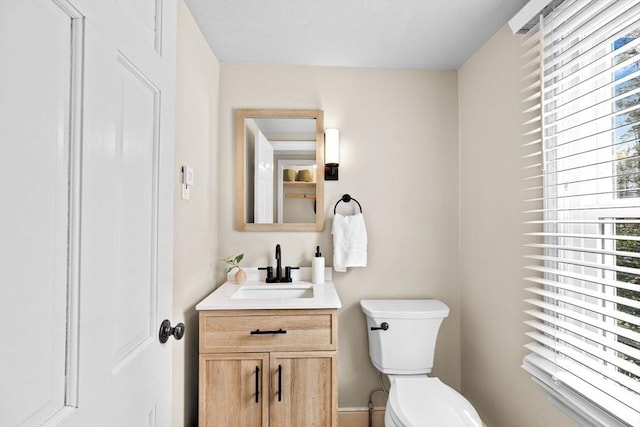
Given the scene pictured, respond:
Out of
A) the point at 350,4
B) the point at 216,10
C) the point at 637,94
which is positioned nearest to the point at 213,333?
the point at 216,10

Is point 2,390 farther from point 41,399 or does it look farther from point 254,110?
point 254,110

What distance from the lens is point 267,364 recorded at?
5.52 ft

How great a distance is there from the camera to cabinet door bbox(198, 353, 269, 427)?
166cm

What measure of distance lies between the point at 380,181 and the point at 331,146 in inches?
15.7

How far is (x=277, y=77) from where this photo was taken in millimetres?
2281

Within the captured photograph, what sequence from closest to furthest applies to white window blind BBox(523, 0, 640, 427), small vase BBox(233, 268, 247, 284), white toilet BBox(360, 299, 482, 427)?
white window blind BBox(523, 0, 640, 427)
white toilet BBox(360, 299, 482, 427)
small vase BBox(233, 268, 247, 284)

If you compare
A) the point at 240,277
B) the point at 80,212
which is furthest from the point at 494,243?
the point at 80,212

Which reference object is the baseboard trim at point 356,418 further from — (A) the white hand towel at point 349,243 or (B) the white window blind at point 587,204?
(B) the white window blind at point 587,204

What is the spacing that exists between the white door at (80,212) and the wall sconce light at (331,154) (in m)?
1.42

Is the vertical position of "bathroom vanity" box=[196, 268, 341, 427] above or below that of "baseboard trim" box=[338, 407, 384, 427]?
above

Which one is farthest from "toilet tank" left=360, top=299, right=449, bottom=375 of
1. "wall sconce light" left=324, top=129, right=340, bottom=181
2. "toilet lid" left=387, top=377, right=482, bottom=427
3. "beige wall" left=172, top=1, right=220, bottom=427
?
"beige wall" left=172, top=1, right=220, bottom=427

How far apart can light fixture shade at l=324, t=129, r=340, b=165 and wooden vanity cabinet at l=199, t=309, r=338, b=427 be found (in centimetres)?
98

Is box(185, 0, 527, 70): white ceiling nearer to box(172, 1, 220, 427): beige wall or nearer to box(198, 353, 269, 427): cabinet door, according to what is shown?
box(172, 1, 220, 427): beige wall

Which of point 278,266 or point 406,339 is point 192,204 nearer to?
point 278,266
